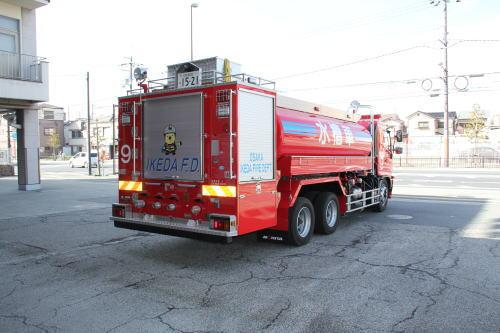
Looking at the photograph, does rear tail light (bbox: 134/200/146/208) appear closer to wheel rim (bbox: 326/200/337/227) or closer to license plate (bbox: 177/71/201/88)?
license plate (bbox: 177/71/201/88)

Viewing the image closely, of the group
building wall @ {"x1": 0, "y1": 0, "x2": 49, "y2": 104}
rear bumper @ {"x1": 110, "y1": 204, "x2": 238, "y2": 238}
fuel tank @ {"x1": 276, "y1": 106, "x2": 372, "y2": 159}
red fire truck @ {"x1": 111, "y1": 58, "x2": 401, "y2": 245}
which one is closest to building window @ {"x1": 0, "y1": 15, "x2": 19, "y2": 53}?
building wall @ {"x1": 0, "y1": 0, "x2": 49, "y2": 104}

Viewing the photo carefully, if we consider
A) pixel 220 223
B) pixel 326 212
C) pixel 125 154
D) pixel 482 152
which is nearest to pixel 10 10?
pixel 125 154

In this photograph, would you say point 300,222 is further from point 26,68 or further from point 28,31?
Result: point 28,31

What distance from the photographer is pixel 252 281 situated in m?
5.80

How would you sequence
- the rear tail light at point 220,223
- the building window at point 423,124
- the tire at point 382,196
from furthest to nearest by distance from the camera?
the building window at point 423,124 < the tire at point 382,196 < the rear tail light at point 220,223

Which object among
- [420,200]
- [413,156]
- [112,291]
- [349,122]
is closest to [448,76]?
[413,156]

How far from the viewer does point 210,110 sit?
244 inches

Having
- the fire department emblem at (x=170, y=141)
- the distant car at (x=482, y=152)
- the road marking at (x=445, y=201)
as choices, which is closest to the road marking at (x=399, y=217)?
the road marking at (x=445, y=201)

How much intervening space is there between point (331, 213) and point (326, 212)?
16.0 inches

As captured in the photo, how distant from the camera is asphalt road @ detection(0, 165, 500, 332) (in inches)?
173

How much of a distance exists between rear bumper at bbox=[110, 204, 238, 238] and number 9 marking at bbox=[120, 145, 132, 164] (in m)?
0.94

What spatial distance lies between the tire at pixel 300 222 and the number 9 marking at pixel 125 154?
10.0ft

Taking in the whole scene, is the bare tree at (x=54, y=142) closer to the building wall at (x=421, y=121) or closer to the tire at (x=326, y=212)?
the building wall at (x=421, y=121)

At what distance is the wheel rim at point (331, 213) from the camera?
8.89 metres
